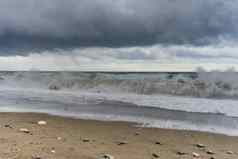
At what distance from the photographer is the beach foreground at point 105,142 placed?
241 inches

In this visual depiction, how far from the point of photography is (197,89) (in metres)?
21.1

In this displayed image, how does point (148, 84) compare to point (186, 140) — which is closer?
point (186, 140)

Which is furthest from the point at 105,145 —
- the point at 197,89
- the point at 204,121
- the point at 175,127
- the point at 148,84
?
the point at 148,84

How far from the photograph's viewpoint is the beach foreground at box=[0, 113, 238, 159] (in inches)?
241

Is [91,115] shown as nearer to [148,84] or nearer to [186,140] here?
[186,140]

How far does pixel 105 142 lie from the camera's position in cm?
730

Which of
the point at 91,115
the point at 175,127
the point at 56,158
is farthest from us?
the point at 91,115

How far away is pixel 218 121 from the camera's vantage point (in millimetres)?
10703

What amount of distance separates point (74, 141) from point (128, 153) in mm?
1465

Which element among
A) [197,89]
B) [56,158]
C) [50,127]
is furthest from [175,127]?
[197,89]

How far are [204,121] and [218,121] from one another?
1.52 ft

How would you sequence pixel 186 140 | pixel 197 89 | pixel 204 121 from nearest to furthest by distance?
pixel 186 140, pixel 204 121, pixel 197 89

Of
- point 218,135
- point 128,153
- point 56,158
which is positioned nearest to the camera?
point 56,158

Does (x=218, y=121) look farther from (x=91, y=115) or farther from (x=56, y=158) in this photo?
(x=56, y=158)
